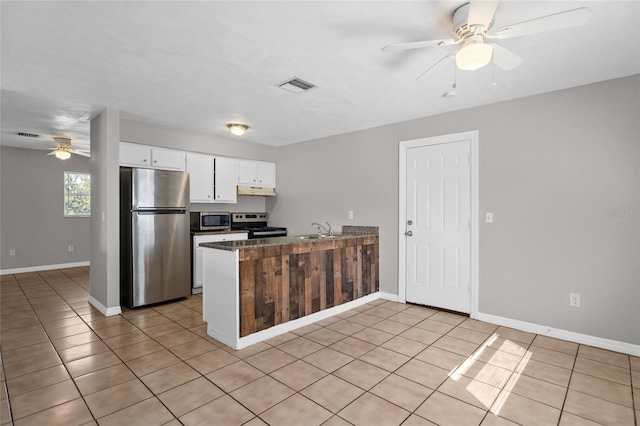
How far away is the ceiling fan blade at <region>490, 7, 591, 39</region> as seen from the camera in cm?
159

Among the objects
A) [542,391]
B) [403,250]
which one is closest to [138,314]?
[403,250]

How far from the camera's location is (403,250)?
4375mm

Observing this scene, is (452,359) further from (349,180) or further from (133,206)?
(133,206)

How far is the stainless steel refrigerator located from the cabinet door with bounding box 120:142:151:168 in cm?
12

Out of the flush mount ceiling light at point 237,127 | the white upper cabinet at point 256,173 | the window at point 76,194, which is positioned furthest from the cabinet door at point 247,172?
the window at point 76,194

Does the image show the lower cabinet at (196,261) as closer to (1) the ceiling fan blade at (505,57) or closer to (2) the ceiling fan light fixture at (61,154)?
(2) the ceiling fan light fixture at (61,154)

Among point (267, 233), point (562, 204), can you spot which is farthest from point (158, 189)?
point (562, 204)

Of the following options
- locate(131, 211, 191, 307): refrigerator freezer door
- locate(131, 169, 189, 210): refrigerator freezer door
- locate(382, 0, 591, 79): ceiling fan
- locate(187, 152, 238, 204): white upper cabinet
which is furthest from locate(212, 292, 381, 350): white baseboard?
locate(382, 0, 591, 79): ceiling fan

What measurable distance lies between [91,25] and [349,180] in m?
3.54

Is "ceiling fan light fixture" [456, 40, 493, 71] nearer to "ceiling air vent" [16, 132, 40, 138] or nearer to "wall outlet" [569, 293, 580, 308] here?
"wall outlet" [569, 293, 580, 308]

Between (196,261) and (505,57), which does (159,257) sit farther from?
(505,57)

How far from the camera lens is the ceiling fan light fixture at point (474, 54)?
6.02 ft

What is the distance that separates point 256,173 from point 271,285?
122 inches

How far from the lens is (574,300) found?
10.2 ft
